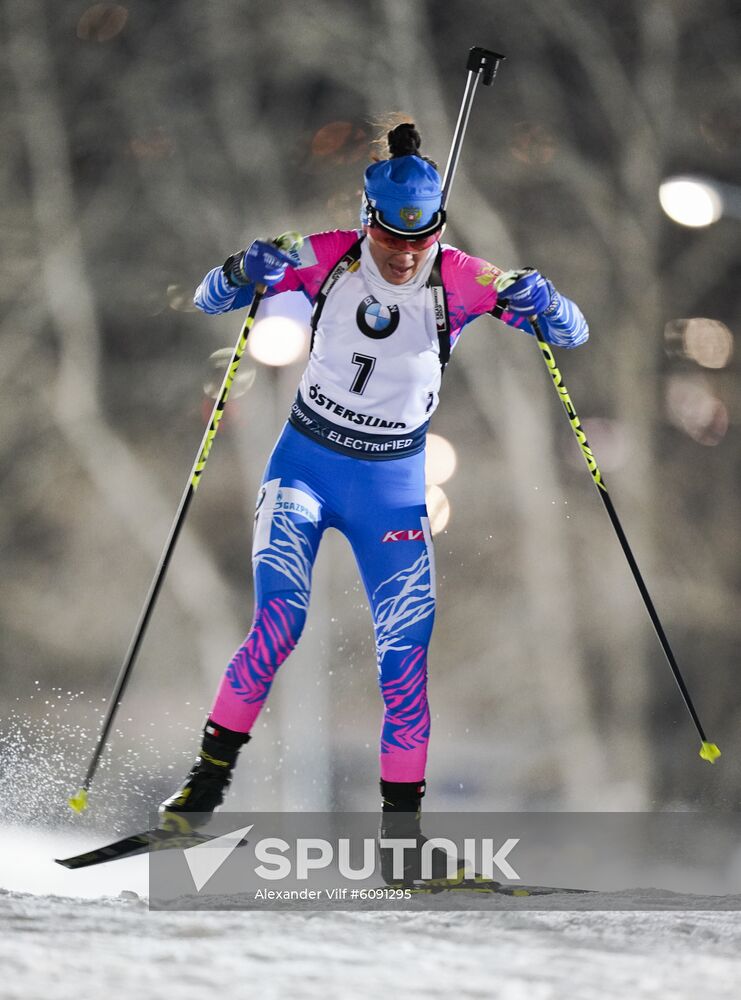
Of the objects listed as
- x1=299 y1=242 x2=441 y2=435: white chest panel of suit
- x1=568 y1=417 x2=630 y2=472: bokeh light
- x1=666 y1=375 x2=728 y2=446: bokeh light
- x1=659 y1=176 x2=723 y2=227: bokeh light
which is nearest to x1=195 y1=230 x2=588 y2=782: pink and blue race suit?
x1=299 y1=242 x2=441 y2=435: white chest panel of suit

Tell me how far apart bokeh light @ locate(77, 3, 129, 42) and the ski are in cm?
482

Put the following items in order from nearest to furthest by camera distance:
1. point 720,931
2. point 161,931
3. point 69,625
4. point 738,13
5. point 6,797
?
point 161,931
point 720,931
point 6,797
point 738,13
point 69,625

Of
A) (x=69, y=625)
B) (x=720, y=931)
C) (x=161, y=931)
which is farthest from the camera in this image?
(x=69, y=625)

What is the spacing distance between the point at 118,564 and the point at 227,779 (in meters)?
3.76

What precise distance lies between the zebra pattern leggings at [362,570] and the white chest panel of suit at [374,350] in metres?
0.09

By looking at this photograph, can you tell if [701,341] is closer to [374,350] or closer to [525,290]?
[525,290]

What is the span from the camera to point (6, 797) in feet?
13.6

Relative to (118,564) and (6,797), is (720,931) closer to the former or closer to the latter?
(6,797)

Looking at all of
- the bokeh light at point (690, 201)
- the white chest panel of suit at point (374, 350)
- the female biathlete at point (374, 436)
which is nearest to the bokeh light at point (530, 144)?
the bokeh light at point (690, 201)

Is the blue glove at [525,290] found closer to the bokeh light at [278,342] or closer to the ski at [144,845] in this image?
the ski at [144,845]

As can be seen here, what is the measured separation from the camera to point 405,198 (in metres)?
2.20

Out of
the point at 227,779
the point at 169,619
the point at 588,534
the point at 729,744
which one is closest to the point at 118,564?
the point at 169,619

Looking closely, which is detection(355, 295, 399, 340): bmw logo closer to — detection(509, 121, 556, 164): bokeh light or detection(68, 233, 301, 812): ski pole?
detection(68, 233, 301, 812): ski pole

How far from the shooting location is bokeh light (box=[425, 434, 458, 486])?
220 inches
